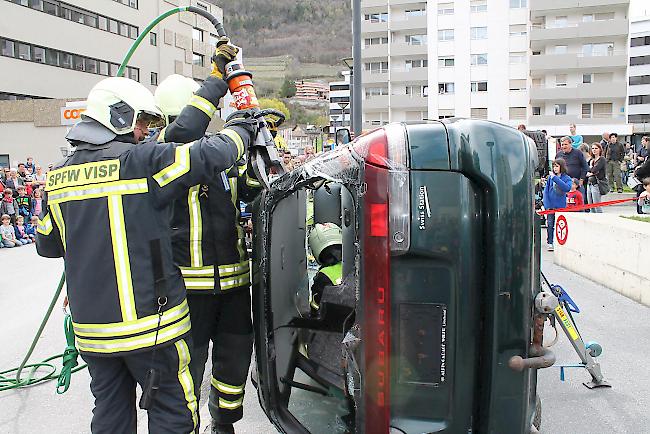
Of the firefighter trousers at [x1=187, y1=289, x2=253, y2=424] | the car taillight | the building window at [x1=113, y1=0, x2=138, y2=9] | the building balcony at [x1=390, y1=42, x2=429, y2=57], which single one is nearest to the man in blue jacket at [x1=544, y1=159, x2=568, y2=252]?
the firefighter trousers at [x1=187, y1=289, x2=253, y2=424]

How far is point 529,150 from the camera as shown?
2.40 metres

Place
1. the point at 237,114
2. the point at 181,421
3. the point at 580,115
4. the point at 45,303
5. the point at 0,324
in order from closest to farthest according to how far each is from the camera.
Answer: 1. the point at 181,421
2. the point at 237,114
3. the point at 0,324
4. the point at 45,303
5. the point at 580,115

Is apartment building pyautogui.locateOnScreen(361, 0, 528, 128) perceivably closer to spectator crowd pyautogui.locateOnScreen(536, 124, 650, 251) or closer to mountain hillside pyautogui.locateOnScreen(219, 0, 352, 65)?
spectator crowd pyautogui.locateOnScreen(536, 124, 650, 251)

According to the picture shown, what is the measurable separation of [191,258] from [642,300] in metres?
4.88

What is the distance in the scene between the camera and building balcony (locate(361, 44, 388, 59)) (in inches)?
2367

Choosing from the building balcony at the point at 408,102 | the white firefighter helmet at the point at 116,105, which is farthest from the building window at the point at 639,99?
the white firefighter helmet at the point at 116,105

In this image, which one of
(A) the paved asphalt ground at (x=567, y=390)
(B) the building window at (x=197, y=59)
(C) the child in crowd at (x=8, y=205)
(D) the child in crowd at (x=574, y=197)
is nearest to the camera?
(A) the paved asphalt ground at (x=567, y=390)

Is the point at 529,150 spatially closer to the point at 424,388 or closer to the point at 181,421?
the point at 424,388

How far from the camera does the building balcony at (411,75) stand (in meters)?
58.2

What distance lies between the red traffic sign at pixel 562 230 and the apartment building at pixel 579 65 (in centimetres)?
4665

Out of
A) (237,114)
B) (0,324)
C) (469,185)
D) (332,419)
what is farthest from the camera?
(0,324)

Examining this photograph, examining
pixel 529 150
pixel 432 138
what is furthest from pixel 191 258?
pixel 529 150

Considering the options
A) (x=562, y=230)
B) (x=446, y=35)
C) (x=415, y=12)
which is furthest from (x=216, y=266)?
(x=415, y=12)

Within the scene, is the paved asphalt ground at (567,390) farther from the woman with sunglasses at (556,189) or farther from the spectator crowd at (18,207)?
the spectator crowd at (18,207)
